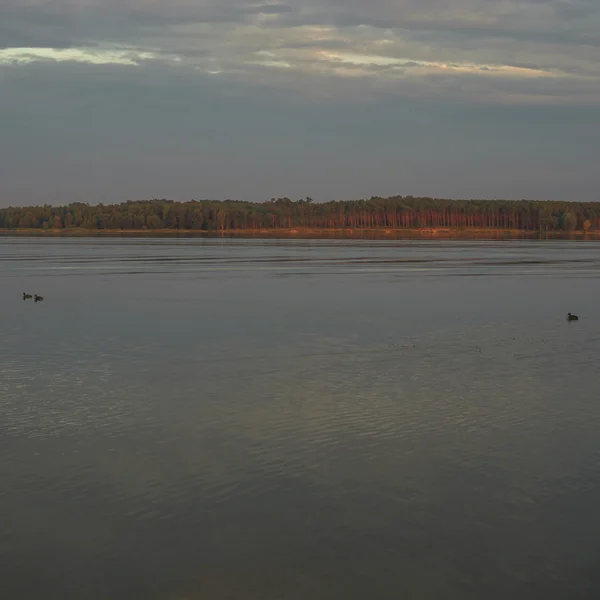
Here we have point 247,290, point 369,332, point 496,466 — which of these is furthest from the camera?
point 247,290

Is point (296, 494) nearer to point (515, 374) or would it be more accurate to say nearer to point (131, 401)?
point (131, 401)

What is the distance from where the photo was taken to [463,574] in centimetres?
868

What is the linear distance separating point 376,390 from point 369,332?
8.94m

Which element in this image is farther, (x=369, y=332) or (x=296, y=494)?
(x=369, y=332)

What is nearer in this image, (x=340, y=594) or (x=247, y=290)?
(x=340, y=594)

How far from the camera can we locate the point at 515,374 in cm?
1869

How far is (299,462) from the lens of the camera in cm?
1212

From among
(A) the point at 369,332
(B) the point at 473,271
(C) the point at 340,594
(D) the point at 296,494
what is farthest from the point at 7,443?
(B) the point at 473,271

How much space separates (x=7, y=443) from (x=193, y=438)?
2731 millimetres

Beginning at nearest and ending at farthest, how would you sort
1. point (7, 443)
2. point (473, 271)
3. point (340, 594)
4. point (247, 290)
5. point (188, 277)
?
point (340, 594) → point (7, 443) → point (247, 290) → point (188, 277) → point (473, 271)

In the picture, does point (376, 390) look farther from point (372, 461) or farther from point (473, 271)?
point (473, 271)

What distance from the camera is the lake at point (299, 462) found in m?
8.74

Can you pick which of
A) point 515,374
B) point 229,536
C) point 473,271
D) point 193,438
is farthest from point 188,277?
point 229,536

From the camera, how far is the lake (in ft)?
28.7
